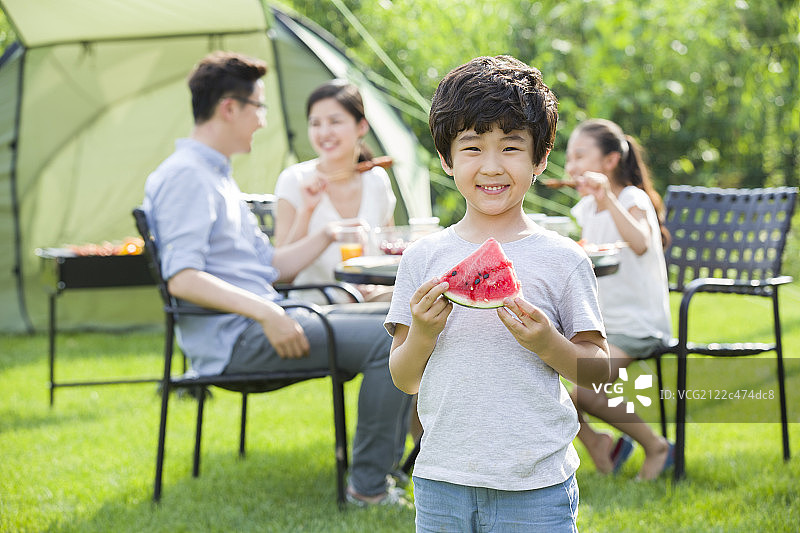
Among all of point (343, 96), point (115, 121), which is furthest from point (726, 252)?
point (115, 121)

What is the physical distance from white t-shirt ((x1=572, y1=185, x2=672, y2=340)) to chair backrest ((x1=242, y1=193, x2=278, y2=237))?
1598 millimetres

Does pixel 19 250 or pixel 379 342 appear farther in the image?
pixel 19 250

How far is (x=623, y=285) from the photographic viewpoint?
4035mm

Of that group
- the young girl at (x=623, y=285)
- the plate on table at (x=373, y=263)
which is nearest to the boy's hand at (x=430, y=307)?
the plate on table at (x=373, y=263)

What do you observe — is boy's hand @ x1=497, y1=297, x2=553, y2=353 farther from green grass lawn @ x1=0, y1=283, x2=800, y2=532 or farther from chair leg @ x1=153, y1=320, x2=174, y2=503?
chair leg @ x1=153, y1=320, x2=174, y2=503

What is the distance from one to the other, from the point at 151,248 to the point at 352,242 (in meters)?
0.78

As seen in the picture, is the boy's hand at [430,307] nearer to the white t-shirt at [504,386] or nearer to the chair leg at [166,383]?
the white t-shirt at [504,386]

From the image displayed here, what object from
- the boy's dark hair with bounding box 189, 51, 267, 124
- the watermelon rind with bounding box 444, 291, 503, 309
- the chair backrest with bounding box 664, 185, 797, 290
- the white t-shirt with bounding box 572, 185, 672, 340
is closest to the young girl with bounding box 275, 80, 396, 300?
the boy's dark hair with bounding box 189, 51, 267, 124

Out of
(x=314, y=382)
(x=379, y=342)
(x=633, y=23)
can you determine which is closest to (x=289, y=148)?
(x=314, y=382)

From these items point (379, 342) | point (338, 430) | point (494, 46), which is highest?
point (494, 46)

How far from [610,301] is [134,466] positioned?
226 cm

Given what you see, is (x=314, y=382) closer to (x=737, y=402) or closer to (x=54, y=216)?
(x=737, y=402)

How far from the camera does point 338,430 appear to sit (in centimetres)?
350

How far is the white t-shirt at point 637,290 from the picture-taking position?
3.96 meters
